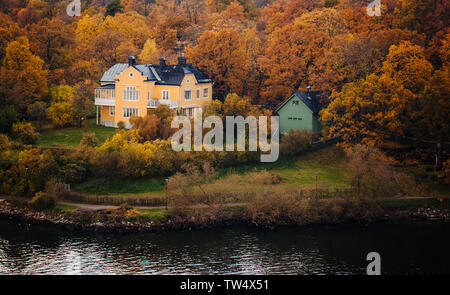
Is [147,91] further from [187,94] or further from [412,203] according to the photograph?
[412,203]

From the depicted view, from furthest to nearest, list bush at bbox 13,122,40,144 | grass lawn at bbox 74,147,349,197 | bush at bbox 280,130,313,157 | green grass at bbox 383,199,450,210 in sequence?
1. bush at bbox 13,122,40,144
2. bush at bbox 280,130,313,157
3. grass lawn at bbox 74,147,349,197
4. green grass at bbox 383,199,450,210

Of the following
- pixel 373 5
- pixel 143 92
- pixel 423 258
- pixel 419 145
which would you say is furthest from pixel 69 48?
pixel 423 258

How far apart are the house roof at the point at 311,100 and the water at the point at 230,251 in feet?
51.7

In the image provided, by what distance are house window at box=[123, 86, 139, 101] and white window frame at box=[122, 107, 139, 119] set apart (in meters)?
0.90

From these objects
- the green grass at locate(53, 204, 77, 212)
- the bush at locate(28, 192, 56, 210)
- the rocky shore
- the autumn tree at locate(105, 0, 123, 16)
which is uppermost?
the autumn tree at locate(105, 0, 123, 16)

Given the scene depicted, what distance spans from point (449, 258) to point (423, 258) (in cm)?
162

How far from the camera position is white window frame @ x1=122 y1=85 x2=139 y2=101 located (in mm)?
55031

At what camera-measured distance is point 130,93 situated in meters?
55.3

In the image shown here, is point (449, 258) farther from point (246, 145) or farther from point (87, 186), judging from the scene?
point (87, 186)

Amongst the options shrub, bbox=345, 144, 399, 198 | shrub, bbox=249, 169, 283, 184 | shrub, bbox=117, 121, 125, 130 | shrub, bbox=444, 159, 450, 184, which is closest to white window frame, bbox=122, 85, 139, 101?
shrub, bbox=117, 121, 125, 130

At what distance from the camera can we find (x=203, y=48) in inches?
2318

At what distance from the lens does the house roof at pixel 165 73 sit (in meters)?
55.5

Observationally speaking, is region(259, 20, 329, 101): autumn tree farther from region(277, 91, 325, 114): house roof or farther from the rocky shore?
the rocky shore

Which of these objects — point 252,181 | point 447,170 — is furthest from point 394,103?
point 252,181
